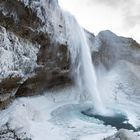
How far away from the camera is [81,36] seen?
22125mm

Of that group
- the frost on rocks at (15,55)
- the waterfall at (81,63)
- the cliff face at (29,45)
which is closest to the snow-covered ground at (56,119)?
the cliff face at (29,45)

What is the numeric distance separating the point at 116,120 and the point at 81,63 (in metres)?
6.80

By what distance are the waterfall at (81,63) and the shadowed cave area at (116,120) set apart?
1373 millimetres

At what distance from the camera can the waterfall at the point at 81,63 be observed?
2048 centimetres

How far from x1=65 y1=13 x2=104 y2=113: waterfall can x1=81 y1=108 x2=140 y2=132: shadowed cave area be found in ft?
4.50

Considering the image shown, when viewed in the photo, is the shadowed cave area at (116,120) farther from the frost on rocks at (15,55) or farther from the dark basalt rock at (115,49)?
the dark basalt rock at (115,49)

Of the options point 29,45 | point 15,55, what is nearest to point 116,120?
point 29,45

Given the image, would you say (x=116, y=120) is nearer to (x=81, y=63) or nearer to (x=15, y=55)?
(x=81, y=63)

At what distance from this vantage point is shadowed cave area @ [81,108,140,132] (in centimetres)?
1611

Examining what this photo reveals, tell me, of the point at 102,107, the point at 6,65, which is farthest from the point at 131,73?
the point at 6,65

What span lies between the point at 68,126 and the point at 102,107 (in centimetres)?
541

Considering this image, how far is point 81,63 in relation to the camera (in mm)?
22844

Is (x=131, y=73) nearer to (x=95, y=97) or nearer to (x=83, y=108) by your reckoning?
(x=95, y=97)

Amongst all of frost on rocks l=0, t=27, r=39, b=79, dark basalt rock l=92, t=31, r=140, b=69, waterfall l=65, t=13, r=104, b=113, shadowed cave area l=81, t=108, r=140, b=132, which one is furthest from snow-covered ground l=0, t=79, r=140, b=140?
dark basalt rock l=92, t=31, r=140, b=69
